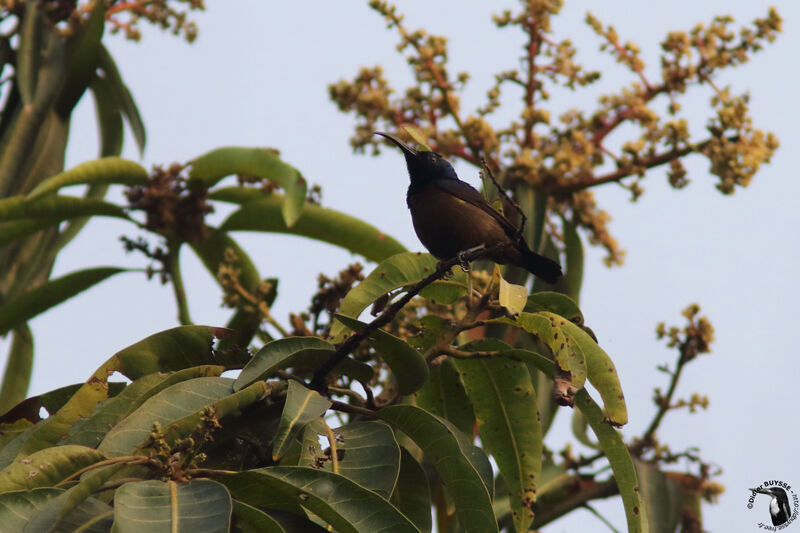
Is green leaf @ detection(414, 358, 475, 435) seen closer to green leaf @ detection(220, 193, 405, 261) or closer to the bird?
the bird

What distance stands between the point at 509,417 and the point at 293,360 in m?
0.73

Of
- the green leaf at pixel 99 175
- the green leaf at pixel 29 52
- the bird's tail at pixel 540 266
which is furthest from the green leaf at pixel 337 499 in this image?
the green leaf at pixel 29 52

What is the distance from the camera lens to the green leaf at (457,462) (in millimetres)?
2311

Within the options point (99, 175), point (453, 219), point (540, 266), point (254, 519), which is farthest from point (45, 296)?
point (254, 519)

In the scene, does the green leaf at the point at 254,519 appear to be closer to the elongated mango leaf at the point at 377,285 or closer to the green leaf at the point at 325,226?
the elongated mango leaf at the point at 377,285

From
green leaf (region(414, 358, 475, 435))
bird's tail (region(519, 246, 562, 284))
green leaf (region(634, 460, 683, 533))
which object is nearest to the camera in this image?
green leaf (region(414, 358, 475, 435))

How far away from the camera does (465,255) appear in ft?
9.62

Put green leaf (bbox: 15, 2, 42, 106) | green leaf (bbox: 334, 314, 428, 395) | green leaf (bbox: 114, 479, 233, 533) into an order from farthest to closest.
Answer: green leaf (bbox: 15, 2, 42, 106) < green leaf (bbox: 334, 314, 428, 395) < green leaf (bbox: 114, 479, 233, 533)

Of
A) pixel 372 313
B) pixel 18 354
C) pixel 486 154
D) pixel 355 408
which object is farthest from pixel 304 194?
pixel 18 354

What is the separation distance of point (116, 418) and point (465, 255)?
45.1 inches

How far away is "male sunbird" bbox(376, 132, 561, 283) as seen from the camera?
401 centimetres

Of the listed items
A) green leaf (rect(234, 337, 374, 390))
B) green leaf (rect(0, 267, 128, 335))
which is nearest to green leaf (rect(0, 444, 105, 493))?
green leaf (rect(234, 337, 374, 390))

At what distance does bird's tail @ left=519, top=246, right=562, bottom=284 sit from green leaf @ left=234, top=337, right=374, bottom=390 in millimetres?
1811

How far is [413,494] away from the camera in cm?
248
